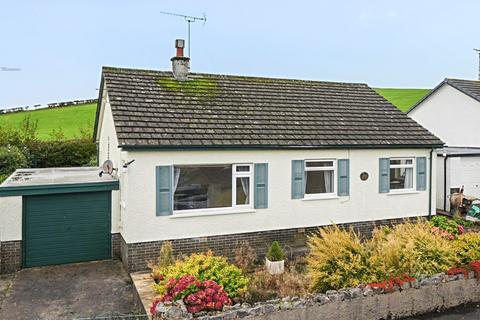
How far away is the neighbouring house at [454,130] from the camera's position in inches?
690

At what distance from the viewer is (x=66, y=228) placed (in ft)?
37.6

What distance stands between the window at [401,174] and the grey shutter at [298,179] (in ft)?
12.1

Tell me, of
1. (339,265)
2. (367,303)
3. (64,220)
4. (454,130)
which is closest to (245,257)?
A: (339,265)

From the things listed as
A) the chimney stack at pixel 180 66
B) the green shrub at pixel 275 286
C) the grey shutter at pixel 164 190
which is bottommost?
the green shrub at pixel 275 286

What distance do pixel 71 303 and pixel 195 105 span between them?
7053mm

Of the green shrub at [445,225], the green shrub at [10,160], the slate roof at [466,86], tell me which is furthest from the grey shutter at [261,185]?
the green shrub at [10,160]

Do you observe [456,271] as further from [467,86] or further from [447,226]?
[467,86]

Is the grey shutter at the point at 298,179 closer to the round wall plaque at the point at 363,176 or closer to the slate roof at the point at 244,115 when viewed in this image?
the slate roof at the point at 244,115

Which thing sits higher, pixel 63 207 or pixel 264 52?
pixel 264 52

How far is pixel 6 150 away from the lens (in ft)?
73.2

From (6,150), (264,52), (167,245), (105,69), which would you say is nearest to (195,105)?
(105,69)

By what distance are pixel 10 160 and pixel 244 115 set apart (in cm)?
1523

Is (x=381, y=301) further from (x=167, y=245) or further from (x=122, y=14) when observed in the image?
(x=122, y=14)

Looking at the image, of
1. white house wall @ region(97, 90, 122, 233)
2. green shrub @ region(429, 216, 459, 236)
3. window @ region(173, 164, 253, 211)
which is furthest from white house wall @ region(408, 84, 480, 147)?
white house wall @ region(97, 90, 122, 233)
